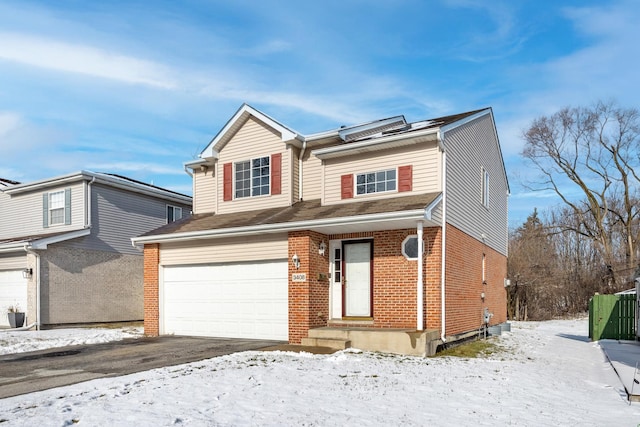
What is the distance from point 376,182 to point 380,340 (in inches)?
171

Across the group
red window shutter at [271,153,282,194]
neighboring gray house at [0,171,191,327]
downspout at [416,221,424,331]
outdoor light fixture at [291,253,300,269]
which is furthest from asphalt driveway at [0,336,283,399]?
neighboring gray house at [0,171,191,327]

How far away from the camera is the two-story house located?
12273mm

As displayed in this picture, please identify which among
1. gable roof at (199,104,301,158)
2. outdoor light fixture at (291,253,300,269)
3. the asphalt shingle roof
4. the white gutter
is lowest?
outdoor light fixture at (291,253,300,269)

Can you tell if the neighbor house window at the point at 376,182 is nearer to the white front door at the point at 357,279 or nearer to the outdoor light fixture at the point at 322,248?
the white front door at the point at 357,279

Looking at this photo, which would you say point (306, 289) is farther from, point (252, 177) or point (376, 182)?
point (252, 177)

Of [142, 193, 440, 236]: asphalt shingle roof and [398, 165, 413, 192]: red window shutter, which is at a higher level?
[398, 165, 413, 192]: red window shutter

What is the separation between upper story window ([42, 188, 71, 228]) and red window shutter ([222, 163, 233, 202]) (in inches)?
312

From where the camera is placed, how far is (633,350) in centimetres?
1371

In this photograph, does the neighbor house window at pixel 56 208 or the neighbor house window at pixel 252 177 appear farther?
the neighbor house window at pixel 56 208

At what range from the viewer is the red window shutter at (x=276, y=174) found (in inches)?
610

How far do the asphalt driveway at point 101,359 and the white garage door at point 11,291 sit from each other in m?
8.15

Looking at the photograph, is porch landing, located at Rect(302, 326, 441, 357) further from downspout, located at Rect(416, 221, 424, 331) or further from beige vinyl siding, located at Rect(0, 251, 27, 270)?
beige vinyl siding, located at Rect(0, 251, 27, 270)

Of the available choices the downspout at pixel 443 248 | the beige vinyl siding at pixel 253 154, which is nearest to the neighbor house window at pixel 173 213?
the beige vinyl siding at pixel 253 154

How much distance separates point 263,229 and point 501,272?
1139 cm
